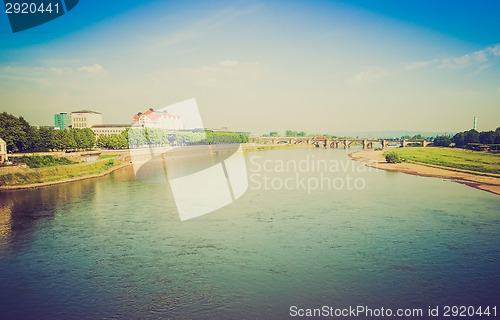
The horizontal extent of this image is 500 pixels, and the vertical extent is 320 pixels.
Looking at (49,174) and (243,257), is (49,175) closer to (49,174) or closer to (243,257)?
(49,174)

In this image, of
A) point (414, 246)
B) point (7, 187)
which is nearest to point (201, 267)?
point (414, 246)

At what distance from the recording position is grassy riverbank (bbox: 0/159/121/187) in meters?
39.0

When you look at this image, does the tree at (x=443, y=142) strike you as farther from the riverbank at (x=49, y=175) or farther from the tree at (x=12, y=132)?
the tree at (x=12, y=132)

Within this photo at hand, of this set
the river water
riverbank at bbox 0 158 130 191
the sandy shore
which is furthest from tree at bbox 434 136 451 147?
riverbank at bbox 0 158 130 191

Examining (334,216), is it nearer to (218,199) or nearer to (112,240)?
(218,199)

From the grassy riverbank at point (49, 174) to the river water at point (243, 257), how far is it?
788 centimetres

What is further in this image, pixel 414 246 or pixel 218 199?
pixel 218 199

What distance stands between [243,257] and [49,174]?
36916 mm

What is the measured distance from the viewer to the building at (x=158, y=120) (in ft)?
415

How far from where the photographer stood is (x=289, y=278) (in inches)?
602

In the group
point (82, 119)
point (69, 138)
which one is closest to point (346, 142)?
point (69, 138)

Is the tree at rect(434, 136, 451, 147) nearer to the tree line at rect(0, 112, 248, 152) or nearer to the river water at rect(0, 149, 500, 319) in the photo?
the tree line at rect(0, 112, 248, 152)

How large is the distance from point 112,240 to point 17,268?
5146 millimetres

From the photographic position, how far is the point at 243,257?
58.5ft
